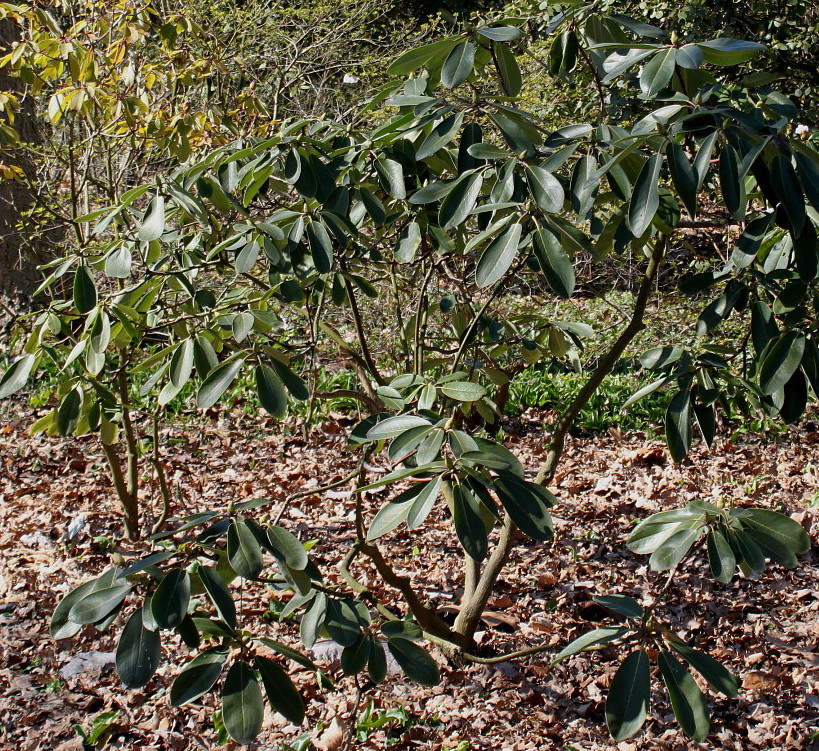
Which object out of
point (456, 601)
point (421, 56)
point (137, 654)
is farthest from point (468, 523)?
point (456, 601)

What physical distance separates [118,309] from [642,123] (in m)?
1.43

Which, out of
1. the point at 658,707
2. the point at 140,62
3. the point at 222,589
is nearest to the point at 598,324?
the point at 140,62

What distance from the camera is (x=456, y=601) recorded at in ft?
11.2

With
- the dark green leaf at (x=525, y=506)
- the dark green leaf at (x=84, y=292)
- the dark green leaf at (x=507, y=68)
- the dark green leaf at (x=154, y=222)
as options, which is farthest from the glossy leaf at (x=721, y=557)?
the dark green leaf at (x=84, y=292)

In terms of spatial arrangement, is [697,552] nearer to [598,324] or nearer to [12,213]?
[598,324]

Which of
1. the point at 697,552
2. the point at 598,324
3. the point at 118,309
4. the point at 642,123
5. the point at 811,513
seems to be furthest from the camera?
the point at 598,324

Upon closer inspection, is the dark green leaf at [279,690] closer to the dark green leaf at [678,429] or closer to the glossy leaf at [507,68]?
the dark green leaf at [678,429]

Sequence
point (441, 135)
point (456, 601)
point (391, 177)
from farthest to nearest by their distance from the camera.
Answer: point (456, 601)
point (391, 177)
point (441, 135)

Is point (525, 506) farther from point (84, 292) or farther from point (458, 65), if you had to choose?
point (84, 292)

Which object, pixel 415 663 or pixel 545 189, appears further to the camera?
pixel 415 663

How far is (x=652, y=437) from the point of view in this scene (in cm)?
527

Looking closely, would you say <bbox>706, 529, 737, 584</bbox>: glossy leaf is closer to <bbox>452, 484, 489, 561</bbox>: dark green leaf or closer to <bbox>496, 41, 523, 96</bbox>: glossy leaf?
<bbox>452, 484, 489, 561</bbox>: dark green leaf

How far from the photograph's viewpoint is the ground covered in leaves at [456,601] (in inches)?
103

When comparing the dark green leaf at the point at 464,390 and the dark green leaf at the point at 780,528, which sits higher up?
the dark green leaf at the point at 464,390
